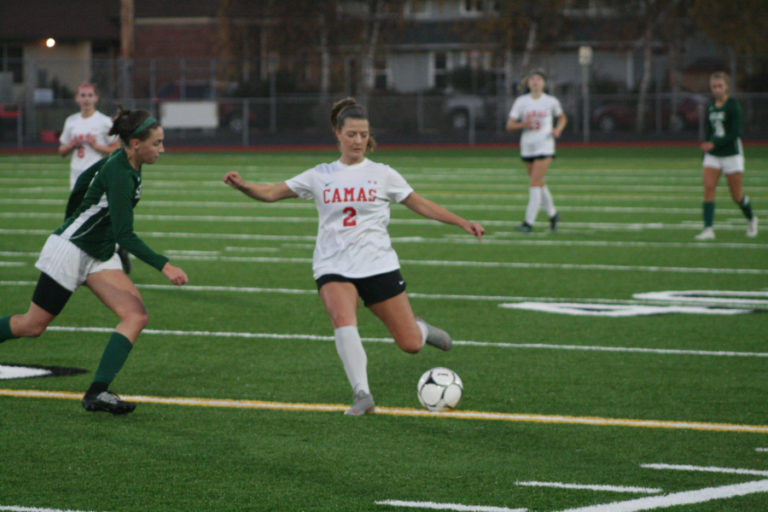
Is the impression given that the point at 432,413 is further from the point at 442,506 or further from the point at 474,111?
the point at 474,111

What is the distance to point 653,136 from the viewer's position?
154 feet

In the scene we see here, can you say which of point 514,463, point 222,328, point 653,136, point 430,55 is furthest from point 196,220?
point 430,55

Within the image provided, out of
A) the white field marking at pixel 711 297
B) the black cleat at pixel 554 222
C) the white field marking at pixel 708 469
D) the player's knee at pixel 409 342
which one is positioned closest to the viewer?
the white field marking at pixel 708 469

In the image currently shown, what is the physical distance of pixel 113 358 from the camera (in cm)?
747

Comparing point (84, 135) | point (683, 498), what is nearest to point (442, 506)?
point (683, 498)

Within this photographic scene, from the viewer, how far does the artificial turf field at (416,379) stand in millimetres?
5988

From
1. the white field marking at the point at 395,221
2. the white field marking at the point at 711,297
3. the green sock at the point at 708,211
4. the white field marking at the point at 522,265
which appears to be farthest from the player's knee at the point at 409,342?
the white field marking at the point at 395,221

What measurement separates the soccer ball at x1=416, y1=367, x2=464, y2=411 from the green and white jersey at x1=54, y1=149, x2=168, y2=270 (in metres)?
1.65

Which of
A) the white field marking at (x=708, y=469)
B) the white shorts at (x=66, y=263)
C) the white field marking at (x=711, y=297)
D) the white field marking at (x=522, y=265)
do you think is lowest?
the white field marking at (x=708, y=469)

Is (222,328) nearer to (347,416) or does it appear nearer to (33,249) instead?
(347,416)

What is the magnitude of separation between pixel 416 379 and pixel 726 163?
933 centimetres

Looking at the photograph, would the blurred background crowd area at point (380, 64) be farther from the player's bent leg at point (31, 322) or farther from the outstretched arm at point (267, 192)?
the outstretched arm at point (267, 192)

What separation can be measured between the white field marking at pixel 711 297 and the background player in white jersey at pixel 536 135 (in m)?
5.39

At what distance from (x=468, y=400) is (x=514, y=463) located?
4.92ft
